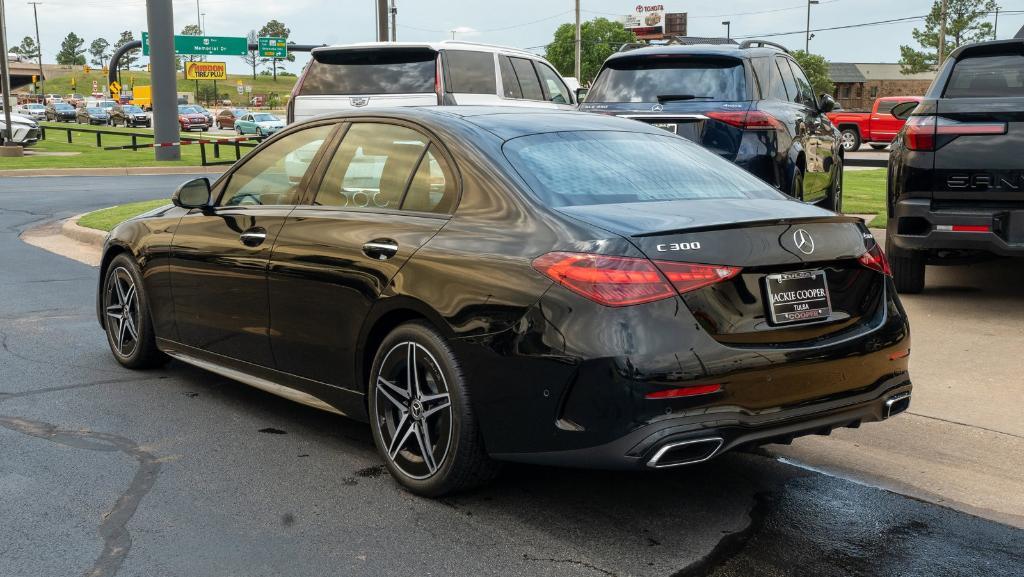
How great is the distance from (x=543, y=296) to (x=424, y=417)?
2.80 feet

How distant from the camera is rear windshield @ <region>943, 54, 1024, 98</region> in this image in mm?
7986

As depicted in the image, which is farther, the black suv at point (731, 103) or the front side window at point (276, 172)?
the black suv at point (731, 103)

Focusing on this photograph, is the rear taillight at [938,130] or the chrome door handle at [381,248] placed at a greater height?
the rear taillight at [938,130]

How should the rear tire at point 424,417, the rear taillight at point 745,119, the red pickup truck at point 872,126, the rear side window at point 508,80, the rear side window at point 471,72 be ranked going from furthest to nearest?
the red pickup truck at point 872,126 → the rear side window at point 508,80 → the rear side window at point 471,72 → the rear taillight at point 745,119 → the rear tire at point 424,417

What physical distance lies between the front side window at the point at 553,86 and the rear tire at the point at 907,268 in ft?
24.4

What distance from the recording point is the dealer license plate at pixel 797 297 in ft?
13.1

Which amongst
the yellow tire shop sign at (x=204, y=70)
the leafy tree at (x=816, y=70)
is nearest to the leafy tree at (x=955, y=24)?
the leafy tree at (x=816, y=70)

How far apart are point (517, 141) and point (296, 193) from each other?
4.15 feet

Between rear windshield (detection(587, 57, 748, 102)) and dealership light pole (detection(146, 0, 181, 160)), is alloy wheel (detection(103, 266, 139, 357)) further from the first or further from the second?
dealership light pole (detection(146, 0, 181, 160))

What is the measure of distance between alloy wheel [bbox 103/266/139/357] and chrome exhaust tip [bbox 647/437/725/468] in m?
3.90

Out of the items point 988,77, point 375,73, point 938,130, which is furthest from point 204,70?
point 938,130

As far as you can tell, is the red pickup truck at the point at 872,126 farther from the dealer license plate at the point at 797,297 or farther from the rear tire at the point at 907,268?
the dealer license plate at the point at 797,297

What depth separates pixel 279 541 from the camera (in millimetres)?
4020

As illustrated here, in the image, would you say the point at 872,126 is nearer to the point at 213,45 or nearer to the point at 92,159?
the point at 92,159
